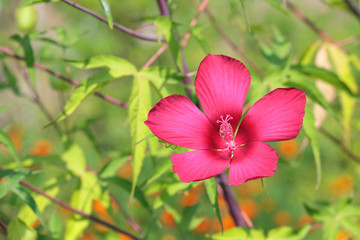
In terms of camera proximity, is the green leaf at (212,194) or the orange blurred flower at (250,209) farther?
the orange blurred flower at (250,209)

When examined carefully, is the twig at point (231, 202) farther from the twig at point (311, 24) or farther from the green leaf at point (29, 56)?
the twig at point (311, 24)

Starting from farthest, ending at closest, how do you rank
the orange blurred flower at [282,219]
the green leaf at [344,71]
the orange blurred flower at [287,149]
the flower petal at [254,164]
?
the orange blurred flower at [287,149] < the orange blurred flower at [282,219] < the green leaf at [344,71] < the flower petal at [254,164]

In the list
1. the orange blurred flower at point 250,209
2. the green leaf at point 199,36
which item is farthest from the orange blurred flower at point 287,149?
the green leaf at point 199,36

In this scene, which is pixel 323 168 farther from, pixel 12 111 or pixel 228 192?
pixel 12 111

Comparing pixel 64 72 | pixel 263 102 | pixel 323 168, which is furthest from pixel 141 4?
pixel 263 102

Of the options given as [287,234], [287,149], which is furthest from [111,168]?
[287,149]

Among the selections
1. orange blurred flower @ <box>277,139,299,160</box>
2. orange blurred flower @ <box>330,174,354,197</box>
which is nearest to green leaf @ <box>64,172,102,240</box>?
orange blurred flower @ <box>330,174,354,197</box>
